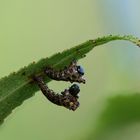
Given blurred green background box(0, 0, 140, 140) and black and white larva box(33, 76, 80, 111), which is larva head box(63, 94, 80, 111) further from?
blurred green background box(0, 0, 140, 140)

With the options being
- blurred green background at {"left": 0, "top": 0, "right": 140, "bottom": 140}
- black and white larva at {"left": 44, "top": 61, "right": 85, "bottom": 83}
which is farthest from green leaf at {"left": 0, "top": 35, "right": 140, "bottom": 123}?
blurred green background at {"left": 0, "top": 0, "right": 140, "bottom": 140}

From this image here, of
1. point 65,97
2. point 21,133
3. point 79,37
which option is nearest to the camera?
point 65,97

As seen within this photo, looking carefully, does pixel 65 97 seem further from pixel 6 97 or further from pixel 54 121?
pixel 54 121

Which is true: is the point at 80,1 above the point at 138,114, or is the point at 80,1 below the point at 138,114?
above

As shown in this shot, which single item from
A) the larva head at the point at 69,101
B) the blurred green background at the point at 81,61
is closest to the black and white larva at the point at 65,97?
the larva head at the point at 69,101

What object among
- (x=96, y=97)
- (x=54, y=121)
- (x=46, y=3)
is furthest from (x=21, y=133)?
(x=46, y=3)

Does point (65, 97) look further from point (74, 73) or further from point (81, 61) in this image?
point (81, 61)
